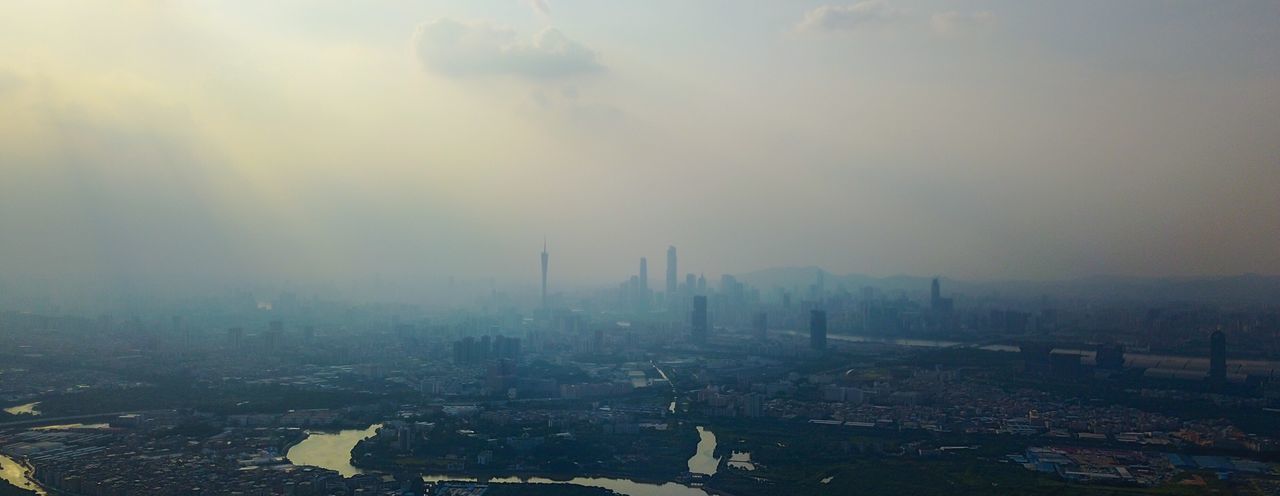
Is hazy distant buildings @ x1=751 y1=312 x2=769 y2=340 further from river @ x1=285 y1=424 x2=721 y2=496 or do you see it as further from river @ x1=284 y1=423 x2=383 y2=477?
river @ x1=284 y1=423 x2=383 y2=477

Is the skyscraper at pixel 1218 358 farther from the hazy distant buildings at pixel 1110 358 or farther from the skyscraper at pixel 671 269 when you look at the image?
the skyscraper at pixel 671 269

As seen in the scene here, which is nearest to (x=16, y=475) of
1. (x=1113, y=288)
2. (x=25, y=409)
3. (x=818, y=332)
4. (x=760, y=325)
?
(x=25, y=409)

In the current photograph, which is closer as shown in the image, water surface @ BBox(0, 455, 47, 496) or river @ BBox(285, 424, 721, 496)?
water surface @ BBox(0, 455, 47, 496)

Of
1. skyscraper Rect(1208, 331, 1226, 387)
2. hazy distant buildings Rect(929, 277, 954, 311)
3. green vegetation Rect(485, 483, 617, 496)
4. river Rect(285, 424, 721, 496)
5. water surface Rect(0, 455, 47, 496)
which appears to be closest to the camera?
water surface Rect(0, 455, 47, 496)

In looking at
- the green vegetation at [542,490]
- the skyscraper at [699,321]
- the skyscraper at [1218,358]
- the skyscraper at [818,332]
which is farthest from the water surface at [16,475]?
the skyscraper at [699,321]

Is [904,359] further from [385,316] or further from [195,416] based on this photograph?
[385,316]

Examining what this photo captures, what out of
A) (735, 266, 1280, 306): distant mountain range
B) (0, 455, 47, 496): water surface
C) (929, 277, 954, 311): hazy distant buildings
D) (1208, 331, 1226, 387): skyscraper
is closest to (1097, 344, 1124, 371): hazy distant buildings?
(1208, 331, 1226, 387): skyscraper

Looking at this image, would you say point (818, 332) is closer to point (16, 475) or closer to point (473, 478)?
point (473, 478)
